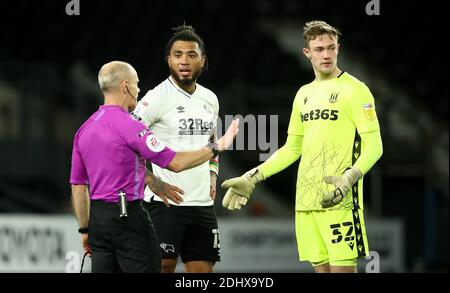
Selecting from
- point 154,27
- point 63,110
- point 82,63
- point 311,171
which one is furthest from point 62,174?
point 311,171

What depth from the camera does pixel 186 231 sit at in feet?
20.0

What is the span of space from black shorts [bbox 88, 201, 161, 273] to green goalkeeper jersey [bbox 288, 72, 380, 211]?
972 millimetres

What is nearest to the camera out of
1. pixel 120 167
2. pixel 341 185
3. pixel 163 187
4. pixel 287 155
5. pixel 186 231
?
pixel 120 167

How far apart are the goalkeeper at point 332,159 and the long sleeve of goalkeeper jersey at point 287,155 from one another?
9 cm

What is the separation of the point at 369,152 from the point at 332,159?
0.77 feet

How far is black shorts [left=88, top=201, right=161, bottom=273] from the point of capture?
5121 mm

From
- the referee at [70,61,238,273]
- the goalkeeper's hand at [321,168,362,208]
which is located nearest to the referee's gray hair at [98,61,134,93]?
the referee at [70,61,238,273]

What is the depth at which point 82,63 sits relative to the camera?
14719 millimetres

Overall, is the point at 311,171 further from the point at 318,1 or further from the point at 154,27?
the point at 318,1

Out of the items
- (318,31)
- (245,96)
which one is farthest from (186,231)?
(245,96)

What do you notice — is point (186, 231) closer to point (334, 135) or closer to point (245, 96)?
point (334, 135)

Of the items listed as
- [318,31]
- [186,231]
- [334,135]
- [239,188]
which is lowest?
[186,231]

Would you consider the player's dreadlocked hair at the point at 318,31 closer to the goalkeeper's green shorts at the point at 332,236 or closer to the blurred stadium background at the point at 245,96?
the goalkeeper's green shorts at the point at 332,236

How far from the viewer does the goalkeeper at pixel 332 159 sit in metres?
5.41
